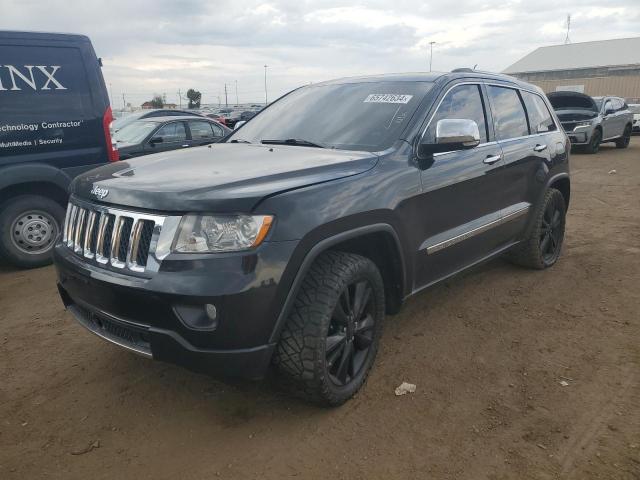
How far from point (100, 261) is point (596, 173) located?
11.6 meters

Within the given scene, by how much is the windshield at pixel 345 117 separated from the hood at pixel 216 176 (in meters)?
0.21

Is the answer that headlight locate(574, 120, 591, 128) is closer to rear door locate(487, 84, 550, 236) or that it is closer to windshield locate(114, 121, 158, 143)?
rear door locate(487, 84, 550, 236)

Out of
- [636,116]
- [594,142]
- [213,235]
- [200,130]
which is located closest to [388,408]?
[213,235]

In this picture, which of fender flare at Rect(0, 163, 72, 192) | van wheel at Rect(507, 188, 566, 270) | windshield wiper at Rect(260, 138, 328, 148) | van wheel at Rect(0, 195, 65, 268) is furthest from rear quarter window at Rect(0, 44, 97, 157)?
van wheel at Rect(507, 188, 566, 270)

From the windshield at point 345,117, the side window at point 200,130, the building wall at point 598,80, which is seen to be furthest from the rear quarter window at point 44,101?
the building wall at point 598,80


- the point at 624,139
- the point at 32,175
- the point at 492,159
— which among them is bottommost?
the point at 624,139

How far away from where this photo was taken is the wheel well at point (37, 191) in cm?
532

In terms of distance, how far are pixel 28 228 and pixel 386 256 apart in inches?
164

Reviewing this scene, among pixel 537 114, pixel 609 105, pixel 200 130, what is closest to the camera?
pixel 537 114

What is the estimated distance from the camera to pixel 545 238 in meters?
5.01

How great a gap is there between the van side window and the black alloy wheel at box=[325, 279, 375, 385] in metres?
2.00

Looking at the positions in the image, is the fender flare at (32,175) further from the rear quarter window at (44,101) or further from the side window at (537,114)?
the side window at (537,114)

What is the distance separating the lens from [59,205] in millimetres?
5637

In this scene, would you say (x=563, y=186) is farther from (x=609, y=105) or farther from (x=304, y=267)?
(x=609, y=105)
